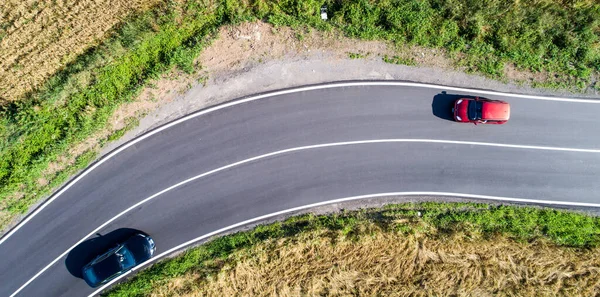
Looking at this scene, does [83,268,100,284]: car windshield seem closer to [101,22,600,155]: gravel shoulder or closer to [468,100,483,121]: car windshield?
[101,22,600,155]: gravel shoulder

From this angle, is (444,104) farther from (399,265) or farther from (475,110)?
(399,265)

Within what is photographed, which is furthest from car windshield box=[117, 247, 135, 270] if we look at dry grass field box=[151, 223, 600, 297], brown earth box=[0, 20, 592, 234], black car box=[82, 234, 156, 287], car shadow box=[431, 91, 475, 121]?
car shadow box=[431, 91, 475, 121]

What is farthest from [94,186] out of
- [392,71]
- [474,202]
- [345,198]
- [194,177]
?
[474,202]

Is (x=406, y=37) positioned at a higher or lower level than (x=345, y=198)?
higher

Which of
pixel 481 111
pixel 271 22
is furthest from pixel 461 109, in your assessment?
pixel 271 22

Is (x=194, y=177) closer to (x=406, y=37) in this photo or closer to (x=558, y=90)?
(x=406, y=37)
